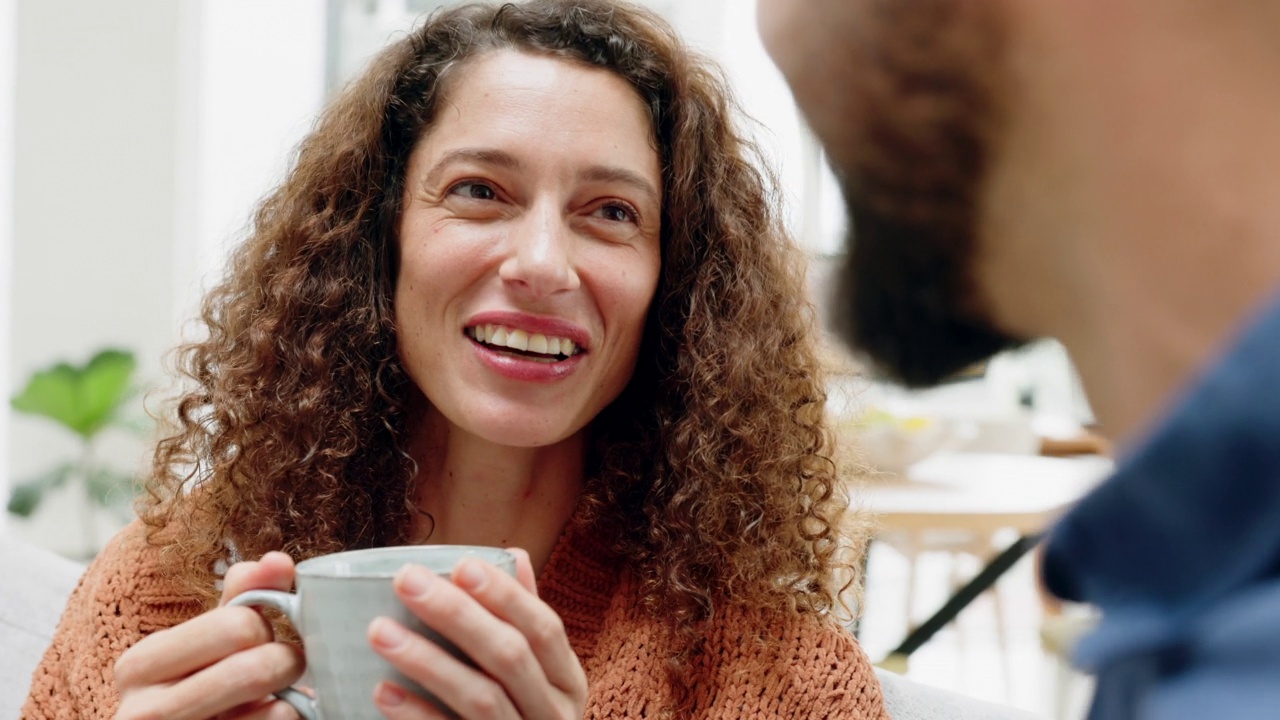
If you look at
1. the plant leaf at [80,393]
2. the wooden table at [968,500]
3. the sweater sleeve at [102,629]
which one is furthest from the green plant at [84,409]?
the sweater sleeve at [102,629]

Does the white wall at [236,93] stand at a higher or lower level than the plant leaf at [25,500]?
higher

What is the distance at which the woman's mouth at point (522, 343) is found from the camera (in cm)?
103

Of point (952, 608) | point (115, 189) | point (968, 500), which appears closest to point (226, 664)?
point (952, 608)

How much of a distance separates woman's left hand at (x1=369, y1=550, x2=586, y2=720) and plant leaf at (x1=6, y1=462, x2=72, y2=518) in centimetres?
309

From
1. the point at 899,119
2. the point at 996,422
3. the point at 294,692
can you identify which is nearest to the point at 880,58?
the point at 899,119

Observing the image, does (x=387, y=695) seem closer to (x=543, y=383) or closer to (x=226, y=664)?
(x=226, y=664)

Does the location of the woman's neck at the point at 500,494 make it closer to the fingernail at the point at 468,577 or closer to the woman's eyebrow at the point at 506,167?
the woman's eyebrow at the point at 506,167

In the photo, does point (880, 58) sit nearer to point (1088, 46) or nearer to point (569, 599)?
point (1088, 46)

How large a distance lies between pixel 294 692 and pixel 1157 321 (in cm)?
53

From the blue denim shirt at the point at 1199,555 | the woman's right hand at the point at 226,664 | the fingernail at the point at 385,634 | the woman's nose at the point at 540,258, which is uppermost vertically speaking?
the blue denim shirt at the point at 1199,555

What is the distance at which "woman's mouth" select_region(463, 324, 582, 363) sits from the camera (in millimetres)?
1032

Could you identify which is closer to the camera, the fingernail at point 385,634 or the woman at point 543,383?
the fingernail at point 385,634

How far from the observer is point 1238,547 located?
0.28 metres

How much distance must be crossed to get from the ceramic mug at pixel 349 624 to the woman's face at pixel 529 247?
0.41 meters
